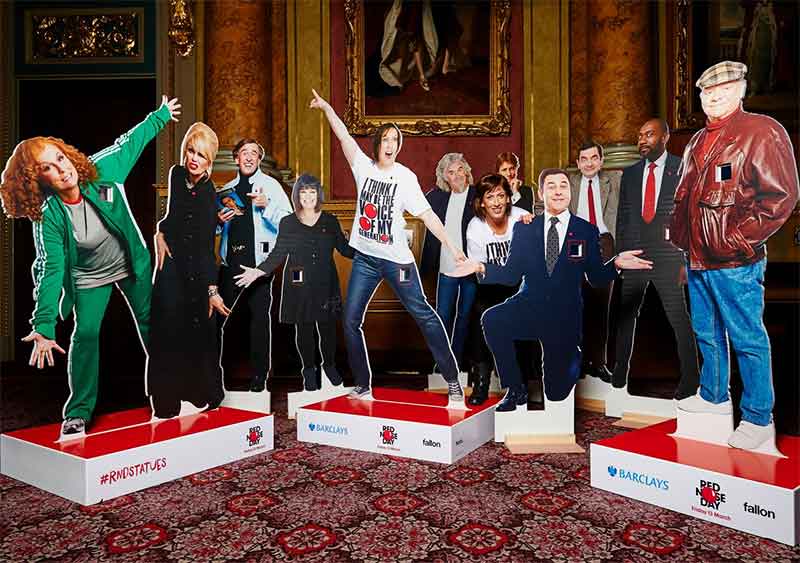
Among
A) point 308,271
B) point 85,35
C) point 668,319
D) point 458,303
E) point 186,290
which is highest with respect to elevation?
point 85,35

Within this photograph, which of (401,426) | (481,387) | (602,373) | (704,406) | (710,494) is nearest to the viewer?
(710,494)

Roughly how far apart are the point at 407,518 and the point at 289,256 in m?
2.01

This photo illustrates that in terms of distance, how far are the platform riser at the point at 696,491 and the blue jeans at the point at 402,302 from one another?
1.10 meters

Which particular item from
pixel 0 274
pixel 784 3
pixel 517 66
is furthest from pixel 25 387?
pixel 784 3

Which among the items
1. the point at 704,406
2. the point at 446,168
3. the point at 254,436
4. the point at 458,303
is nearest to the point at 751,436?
the point at 704,406

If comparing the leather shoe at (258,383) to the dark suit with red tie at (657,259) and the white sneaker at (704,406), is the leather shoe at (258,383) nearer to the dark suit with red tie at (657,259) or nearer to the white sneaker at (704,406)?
the dark suit with red tie at (657,259)

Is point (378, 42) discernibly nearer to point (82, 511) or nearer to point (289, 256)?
point (289, 256)

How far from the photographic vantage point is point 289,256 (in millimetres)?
3898

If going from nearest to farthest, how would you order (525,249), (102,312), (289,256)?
(102,312) → (525,249) → (289,256)

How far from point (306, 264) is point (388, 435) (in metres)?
1.24

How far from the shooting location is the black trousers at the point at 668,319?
12.1 feet

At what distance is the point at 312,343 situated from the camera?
3961mm

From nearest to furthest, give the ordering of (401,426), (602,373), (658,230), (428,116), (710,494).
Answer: (710,494) → (401,426) → (658,230) → (602,373) → (428,116)

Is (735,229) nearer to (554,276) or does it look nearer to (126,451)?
(554,276)
